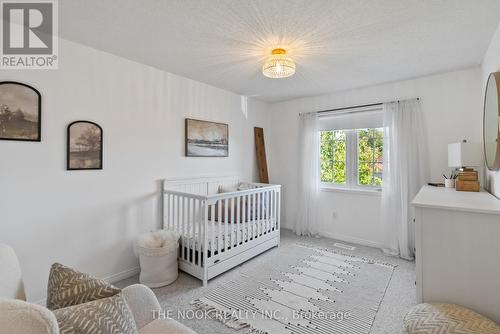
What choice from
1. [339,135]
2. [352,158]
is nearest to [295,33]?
[339,135]

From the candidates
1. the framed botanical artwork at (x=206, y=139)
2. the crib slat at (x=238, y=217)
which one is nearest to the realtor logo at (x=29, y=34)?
the framed botanical artwork at (x=206, y=139)

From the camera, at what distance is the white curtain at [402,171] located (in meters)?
3.06

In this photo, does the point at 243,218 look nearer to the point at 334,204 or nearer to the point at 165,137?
the point at 165,137

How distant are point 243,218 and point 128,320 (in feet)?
6.83

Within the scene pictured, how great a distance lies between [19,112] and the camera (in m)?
1.92

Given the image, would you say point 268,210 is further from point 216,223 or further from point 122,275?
point 122,275

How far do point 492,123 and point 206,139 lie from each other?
3.05 m

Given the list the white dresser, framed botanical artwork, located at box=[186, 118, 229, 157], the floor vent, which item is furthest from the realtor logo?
the floor vent

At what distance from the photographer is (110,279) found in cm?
246

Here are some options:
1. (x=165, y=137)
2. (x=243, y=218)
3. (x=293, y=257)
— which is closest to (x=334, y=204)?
(x=293, y=257)

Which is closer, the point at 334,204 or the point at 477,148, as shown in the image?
the point at 477,148

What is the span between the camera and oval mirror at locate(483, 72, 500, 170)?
1814mm

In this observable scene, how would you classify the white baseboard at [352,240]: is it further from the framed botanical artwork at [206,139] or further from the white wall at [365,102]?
the framed botanical artwork at [206,139]

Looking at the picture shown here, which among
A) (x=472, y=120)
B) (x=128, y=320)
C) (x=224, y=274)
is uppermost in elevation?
(x=472, y=120)
